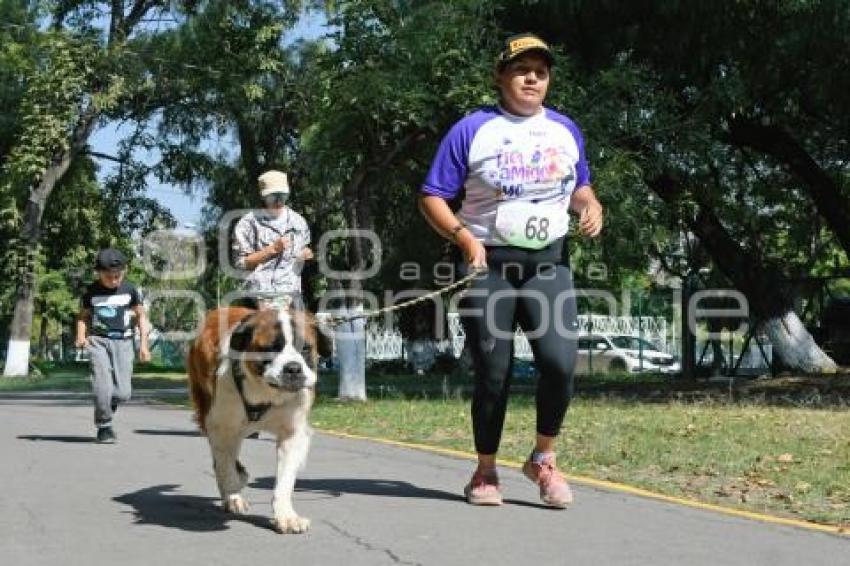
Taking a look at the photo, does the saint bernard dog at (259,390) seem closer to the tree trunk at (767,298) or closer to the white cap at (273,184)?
the white cap at (273,184)

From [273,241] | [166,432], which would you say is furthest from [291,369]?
[166,432]

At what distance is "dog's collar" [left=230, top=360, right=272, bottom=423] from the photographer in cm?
594

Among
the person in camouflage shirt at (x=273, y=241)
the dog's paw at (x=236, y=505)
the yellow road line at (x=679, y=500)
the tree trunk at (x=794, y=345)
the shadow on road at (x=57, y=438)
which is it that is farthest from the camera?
the tree trunk at (x=794, y=345)

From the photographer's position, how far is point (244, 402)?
6.02 meters

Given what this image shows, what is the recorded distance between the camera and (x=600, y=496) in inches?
277

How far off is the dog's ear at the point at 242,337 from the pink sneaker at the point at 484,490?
62.5 inches

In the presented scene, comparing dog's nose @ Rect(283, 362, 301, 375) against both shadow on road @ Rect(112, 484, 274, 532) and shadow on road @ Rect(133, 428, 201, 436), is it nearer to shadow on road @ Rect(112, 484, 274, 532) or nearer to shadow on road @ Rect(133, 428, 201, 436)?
shadow on road @ Rect(112, 484, 274, 532)

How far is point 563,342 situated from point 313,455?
3.63 m

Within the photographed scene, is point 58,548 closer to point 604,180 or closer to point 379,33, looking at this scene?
point 604,180

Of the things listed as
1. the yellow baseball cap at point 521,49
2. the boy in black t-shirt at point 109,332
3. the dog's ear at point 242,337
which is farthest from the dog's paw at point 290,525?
the boy in black t-shirt at point 109,332

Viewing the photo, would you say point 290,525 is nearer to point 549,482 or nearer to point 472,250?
point 549,482

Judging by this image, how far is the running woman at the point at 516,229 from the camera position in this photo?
6.34 metres

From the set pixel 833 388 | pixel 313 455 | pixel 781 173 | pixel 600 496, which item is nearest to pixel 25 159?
Result: pixel 781 173

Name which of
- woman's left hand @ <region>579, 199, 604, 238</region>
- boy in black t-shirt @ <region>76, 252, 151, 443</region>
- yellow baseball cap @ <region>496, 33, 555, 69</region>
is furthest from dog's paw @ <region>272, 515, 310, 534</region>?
boy in black t-shirt @ <region>76, 252, 151, 443</region>
